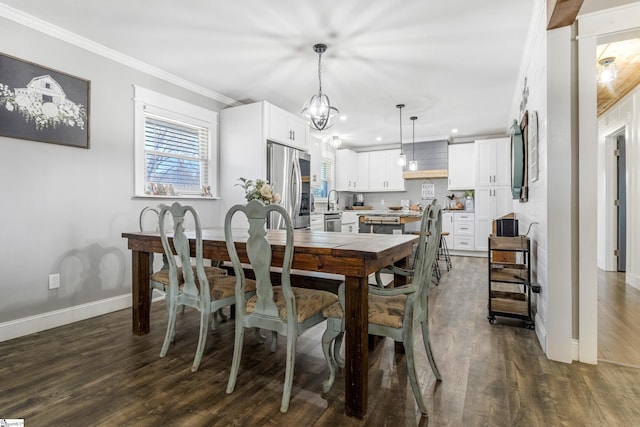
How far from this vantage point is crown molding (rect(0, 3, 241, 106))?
2.57 meters

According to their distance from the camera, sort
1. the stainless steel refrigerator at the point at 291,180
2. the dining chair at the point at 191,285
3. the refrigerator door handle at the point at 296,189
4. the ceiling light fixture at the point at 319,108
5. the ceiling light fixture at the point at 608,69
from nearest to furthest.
A: the dining chair at the point at 191,285
the ceiling light fixture at the point at 319,108
the ceiling light fixture at the point at 608,69
the stainless steel refrigerator at the point at 291,180
the refrigerator door handle at the point at 296,189

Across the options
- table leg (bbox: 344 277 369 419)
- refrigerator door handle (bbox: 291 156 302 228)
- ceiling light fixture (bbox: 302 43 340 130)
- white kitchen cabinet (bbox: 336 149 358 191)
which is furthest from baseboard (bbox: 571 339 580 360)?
white kitchen cabinet (bbox: 336 149 358 191)

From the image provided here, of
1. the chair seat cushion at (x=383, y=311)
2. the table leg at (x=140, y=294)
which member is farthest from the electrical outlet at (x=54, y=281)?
the chair seat cushion at (x=383, y=311)

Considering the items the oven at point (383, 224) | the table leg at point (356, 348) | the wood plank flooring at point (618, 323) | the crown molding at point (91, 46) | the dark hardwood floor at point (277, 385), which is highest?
the crown molding at point (91, 46)

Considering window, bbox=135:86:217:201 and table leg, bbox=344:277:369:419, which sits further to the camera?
window, bbox=135:86:217:201

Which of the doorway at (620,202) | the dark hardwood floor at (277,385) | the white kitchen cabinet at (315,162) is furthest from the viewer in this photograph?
the white kitchen cabinet at (315,162)

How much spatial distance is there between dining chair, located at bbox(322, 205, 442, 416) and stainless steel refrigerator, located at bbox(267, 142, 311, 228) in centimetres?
258

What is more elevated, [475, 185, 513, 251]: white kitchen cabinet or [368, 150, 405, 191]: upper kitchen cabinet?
[368, 150, 405, 191]: upper kitchen cabinet

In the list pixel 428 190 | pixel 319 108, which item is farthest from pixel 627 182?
pixel 319 108

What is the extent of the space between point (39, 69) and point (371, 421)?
3.55 meters

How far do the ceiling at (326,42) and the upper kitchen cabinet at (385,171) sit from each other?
2.78 m

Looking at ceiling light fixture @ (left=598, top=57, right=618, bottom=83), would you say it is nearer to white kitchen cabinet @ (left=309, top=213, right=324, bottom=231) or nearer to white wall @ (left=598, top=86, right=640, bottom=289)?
white wall @ (left=598, top=86, right=640, bottom=289)

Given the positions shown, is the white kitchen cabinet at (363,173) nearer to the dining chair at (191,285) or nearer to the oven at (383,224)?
the oven at (383,224)

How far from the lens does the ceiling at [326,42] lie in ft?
8.19
